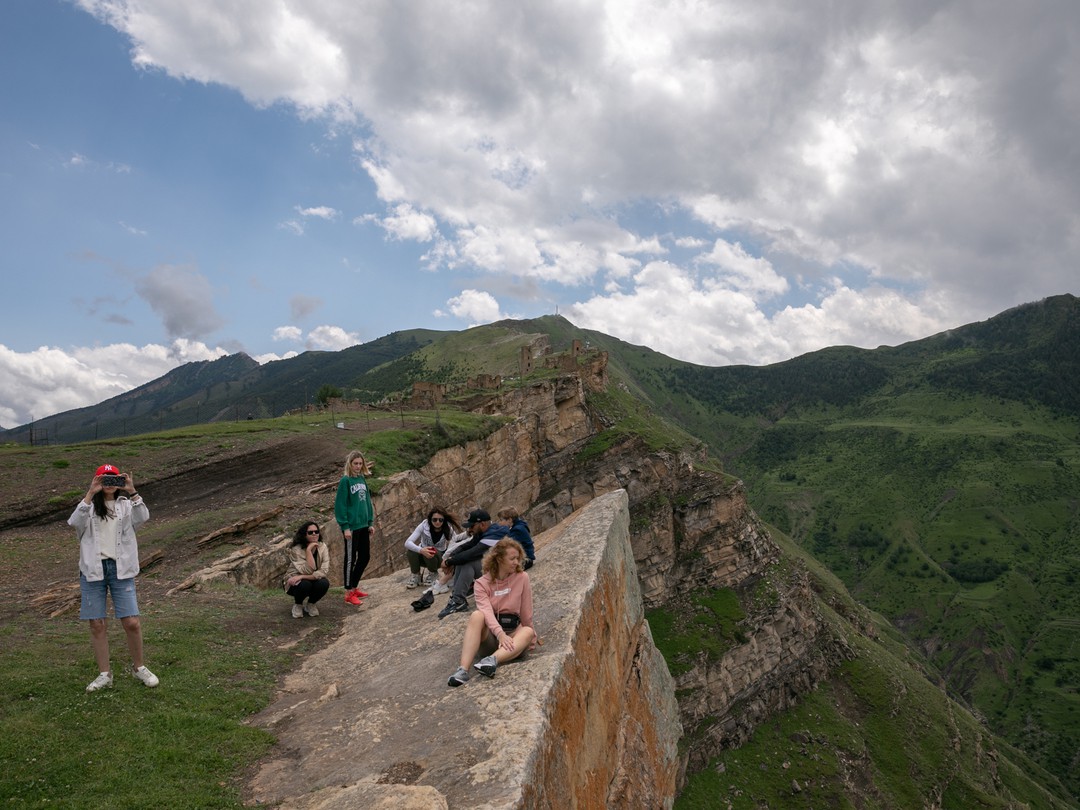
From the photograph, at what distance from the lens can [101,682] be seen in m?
6.79

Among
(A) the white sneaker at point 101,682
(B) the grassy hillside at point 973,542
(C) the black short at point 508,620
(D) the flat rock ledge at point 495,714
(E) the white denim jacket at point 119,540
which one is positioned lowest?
(B) the grassy hillside at point 973,542

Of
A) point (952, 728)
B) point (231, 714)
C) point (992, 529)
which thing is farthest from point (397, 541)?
point (992, 529)

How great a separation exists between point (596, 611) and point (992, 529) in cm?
17205

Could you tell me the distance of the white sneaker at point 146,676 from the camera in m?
6.95

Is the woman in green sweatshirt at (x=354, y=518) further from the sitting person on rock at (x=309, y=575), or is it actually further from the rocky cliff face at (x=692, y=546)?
the rocky cliff face at (x=692, y=546)

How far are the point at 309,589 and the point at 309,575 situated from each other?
0.88 feet

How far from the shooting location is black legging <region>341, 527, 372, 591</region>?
1177cm

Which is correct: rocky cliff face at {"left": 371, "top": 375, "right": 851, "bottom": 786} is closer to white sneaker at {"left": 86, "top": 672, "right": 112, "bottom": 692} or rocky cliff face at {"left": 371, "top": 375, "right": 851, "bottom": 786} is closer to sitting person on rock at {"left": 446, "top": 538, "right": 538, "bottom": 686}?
white sneaker at {"left": 86, "top": 672, "right": 112, "bottom": 692}

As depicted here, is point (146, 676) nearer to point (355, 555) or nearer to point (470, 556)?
point (470, 556)

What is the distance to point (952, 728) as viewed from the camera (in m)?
58.9

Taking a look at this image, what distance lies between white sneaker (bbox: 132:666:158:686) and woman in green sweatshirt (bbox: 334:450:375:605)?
4.47m

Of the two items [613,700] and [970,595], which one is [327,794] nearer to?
[613,700]

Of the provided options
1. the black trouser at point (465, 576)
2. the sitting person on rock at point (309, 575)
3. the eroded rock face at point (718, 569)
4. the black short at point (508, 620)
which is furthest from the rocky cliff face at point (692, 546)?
the black short at point (508, 620)

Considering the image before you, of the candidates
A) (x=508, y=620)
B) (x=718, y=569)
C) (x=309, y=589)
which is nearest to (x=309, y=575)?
(x=309, y=589)
